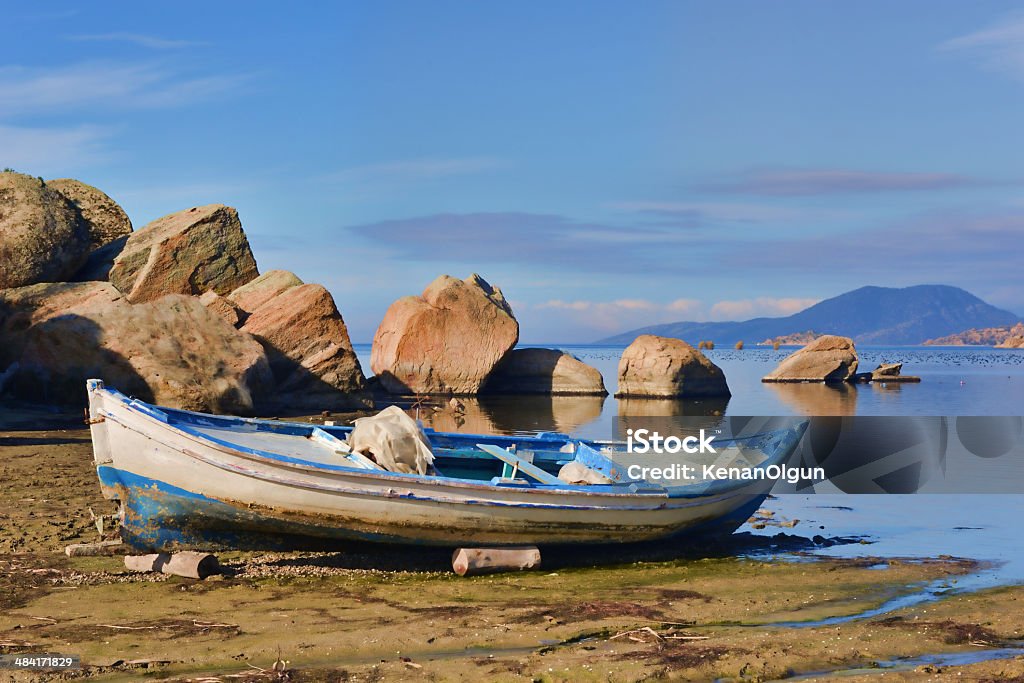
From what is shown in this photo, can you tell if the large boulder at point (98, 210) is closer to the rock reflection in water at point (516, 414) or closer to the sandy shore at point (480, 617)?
the rock reflection in water at point (516, 414)

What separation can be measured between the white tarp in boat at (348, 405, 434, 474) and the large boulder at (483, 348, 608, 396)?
29568mm

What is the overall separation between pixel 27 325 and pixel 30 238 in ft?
15.5

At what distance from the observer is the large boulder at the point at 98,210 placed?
40562mm

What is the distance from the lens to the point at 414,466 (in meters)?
13.1

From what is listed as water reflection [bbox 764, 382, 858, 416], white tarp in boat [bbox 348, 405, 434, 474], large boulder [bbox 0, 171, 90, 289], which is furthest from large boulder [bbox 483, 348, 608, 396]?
white tarp in boat [bbox 348, 405, 434, 474]

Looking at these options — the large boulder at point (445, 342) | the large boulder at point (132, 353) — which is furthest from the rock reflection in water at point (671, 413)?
the large boulder at point (132, 353)

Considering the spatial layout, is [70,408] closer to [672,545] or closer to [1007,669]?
[672,545]

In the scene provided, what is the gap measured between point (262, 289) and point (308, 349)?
3793 mm

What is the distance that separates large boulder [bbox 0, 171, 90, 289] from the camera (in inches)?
1232

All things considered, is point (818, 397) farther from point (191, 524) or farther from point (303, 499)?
point (191, 524)

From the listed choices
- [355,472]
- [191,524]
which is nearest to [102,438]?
[191,524]

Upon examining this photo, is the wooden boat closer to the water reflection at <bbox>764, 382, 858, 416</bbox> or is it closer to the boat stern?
the boat stern

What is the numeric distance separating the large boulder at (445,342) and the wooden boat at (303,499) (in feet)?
86.6

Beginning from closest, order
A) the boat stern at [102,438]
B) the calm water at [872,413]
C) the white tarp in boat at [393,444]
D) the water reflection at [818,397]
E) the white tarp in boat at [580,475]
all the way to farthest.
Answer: the boat stern at [102,438] → the white tarp in boat at [393,444] → the white tarp in boat at [580,475] → the calm water at [872,413] → the water reflection at [818,397]
